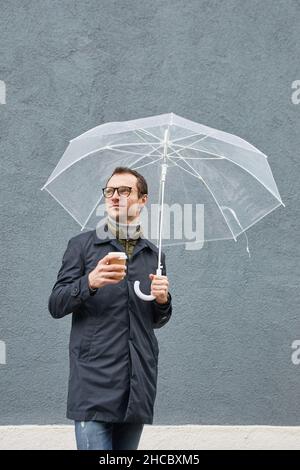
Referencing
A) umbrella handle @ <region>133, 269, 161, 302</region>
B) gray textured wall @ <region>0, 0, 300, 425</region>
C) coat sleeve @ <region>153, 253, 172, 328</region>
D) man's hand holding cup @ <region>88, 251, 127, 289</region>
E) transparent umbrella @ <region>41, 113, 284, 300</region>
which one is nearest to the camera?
man's hand holding cup @ <region>88, 251, 127, 289</region>

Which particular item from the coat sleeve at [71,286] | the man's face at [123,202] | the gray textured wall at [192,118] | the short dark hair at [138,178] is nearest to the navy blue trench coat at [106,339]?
the coat sleeve at [71,286]

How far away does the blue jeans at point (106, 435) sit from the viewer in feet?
9.89

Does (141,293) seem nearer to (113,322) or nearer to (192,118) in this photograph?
(113,322)

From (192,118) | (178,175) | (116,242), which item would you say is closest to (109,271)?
(116,242)

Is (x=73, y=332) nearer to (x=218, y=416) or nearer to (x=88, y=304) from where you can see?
(x=88, y=304)

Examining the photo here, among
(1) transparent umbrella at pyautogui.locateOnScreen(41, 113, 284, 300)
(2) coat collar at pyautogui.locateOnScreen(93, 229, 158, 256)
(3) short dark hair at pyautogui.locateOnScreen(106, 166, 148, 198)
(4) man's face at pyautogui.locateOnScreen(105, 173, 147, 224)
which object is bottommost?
(2) coat collar at pyautogui.locateOnScreen(93, 229, 158, 256)

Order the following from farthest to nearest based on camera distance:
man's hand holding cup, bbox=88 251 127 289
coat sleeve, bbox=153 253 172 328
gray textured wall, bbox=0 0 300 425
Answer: gray textured wall, bbox=0 0 300 425 → coat sleeve, bbox=153 253 172 328 → man's hand holding cup, bbox=88 251 127 289

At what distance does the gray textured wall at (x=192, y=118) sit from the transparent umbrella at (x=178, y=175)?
1675mm

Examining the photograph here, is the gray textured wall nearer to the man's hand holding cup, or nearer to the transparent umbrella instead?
the transparent umbrella

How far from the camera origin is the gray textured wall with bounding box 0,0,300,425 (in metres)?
5.20

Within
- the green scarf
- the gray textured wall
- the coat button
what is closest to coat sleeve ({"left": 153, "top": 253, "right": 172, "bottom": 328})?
the green scarf

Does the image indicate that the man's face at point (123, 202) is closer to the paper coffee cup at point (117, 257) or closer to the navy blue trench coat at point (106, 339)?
the navy blue trench coat at point (106, 339)

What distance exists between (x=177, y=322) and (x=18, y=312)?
3.62 ft

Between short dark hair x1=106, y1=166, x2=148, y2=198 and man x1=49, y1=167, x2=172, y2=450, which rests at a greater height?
short dark hair x1=106, y1=166, x2=148, y2=198
